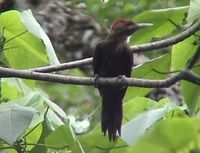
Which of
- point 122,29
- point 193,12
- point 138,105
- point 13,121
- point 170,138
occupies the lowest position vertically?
point 122,29

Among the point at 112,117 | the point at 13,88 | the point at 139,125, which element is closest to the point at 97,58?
the point at 112,117

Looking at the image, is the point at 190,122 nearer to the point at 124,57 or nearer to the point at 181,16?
the point at 181,16

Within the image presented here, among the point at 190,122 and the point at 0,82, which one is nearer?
the point at 190,122

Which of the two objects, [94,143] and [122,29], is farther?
[122,29]

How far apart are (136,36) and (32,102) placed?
524 mm

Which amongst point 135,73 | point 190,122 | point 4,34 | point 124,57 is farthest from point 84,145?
point 190,122

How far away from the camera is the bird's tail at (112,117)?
235cm

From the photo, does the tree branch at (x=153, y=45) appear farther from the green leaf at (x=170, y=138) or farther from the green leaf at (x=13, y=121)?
the green leaf at (x=170, y=138)

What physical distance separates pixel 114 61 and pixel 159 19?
97 centimetres

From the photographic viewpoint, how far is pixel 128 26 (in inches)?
112

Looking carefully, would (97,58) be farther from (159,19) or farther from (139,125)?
(139,125)

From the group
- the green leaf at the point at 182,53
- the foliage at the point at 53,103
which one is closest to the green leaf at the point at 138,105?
the foliage at the point at 53,103

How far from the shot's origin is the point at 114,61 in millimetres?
2969

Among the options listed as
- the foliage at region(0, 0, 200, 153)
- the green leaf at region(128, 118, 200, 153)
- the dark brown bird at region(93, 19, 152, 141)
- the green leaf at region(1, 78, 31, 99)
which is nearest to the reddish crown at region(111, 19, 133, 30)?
the dark brown bird at region(93, 19, 152, 141)
